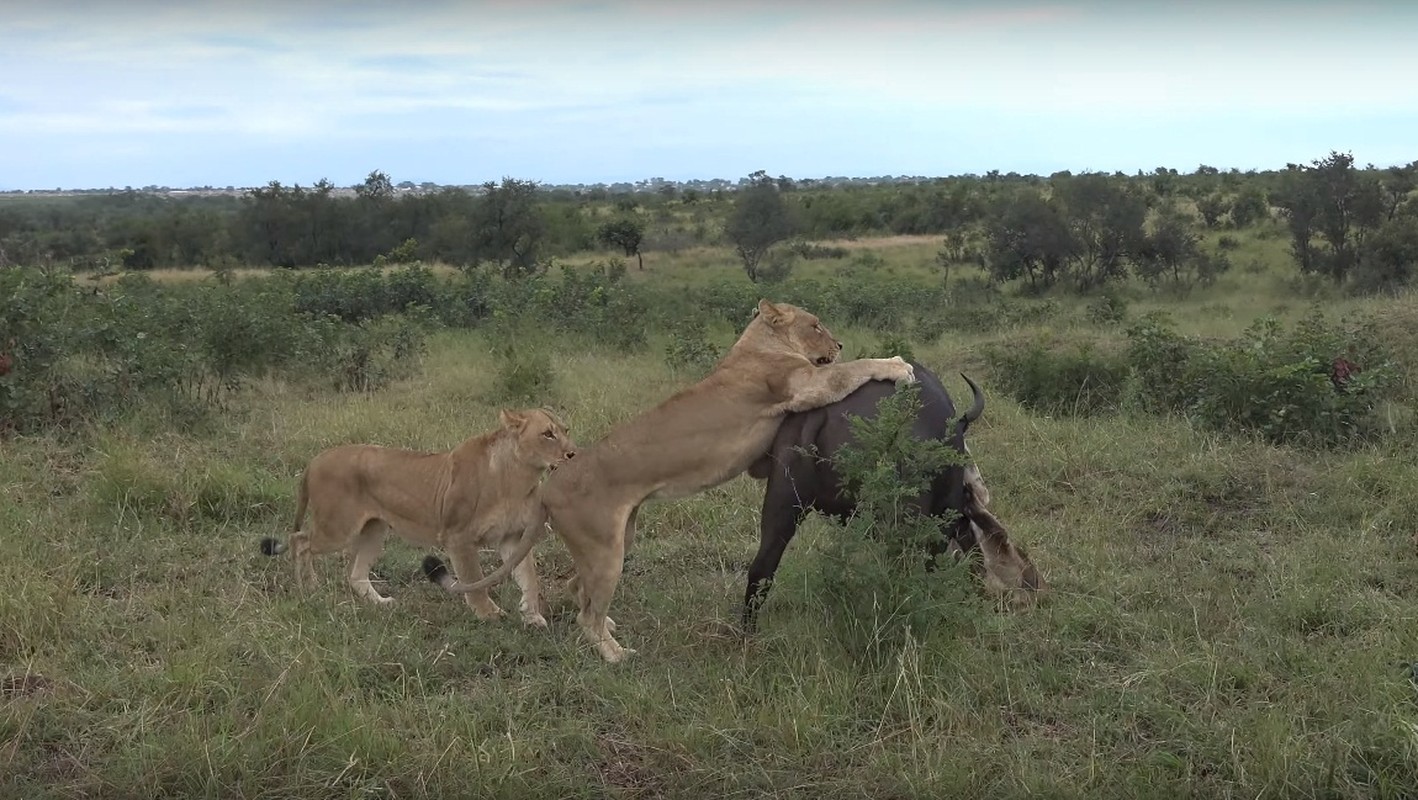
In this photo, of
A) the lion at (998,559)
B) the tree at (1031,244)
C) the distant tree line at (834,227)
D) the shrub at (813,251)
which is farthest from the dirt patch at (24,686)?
the shrub at (813,251)

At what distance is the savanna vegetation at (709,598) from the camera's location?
3807 millimetres

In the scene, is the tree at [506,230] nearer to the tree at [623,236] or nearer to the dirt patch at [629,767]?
the tree at [623,236]

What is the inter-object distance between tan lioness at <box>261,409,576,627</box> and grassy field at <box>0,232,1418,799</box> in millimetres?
205

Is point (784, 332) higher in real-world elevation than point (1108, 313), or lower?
higher

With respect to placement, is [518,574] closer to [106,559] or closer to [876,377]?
[876,377]

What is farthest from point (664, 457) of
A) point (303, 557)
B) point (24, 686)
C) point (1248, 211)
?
point (1248, 211)

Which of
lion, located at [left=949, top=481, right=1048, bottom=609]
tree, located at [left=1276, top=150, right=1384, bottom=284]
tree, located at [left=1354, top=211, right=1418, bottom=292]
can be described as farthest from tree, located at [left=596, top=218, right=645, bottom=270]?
lion, located at [left=949, top=481, right=1048, bottom=609]

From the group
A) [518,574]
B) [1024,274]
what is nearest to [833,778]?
[518,574]

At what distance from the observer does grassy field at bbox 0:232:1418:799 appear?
3.75m

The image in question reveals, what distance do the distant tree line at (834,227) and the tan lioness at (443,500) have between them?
7427 millimetres

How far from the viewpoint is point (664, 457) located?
4.98m

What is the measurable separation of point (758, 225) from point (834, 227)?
9.35 meters

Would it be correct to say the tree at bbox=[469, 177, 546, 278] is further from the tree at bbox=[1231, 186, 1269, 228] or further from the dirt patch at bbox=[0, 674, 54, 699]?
the dirt patch at bbox=[0, 674, 54, 699]

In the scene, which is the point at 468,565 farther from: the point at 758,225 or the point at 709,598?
the point at 758,225
